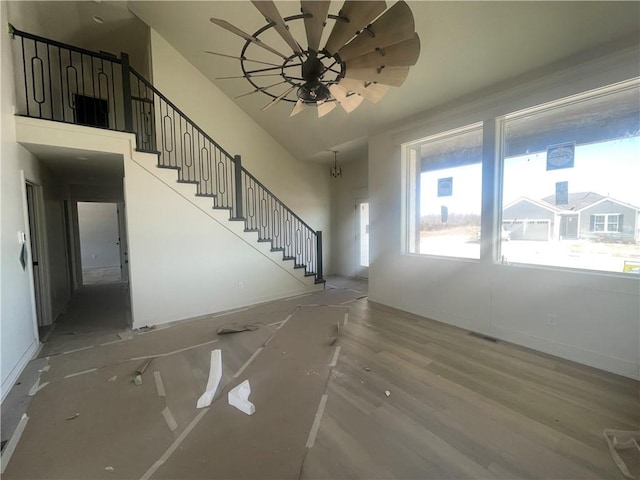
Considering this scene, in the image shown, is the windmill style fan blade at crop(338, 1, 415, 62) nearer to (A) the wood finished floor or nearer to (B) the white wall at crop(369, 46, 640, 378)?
(B) the white wall at crop(369, 46, 640, 378)

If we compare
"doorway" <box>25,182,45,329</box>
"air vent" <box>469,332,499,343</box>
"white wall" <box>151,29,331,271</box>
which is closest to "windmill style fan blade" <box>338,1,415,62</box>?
"air vent" <box>469,332,499,343</box>

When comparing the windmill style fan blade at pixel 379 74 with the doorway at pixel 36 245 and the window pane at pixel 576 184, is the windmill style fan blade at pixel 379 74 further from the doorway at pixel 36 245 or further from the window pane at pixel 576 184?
the doorway at pixel 36 245

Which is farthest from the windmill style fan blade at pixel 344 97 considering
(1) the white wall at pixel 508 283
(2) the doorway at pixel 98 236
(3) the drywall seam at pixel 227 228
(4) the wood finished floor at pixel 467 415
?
(2) the doorway at pixel 98 236

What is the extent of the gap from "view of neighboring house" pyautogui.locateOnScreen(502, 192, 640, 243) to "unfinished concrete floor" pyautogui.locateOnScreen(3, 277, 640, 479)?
1.36 m

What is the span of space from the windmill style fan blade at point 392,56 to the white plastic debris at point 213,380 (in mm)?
2859

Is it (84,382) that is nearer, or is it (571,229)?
(84,382)

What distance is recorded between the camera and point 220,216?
4.62 metres

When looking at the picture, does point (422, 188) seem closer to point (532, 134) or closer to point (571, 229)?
point (532, 134)

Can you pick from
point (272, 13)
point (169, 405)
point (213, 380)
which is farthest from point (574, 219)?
point (169, 405)

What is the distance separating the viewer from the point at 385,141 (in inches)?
185

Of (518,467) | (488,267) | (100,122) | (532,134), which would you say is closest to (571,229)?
(488,267)

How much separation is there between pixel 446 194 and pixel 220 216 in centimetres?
368

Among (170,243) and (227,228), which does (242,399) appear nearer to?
(170,243)

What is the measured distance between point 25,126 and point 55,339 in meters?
2.65
